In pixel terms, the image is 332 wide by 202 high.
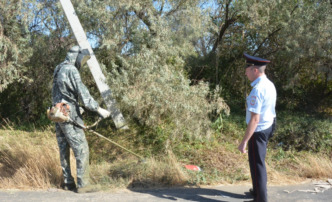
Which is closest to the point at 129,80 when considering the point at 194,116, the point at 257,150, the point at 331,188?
the point at 194,116

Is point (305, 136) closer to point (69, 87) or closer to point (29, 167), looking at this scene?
point (69, 87)

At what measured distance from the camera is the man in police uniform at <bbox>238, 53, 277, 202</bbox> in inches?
140

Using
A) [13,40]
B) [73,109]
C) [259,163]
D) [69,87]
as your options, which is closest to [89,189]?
[73,109]

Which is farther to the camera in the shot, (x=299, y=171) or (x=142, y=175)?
(x=299, y=171)

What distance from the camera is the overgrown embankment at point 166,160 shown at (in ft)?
14.9

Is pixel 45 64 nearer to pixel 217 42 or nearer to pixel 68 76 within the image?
pixel 68 76

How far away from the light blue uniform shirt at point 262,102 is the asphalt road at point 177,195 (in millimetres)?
1080

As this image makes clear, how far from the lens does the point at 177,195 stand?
4.15 metres

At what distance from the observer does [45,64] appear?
7664mm

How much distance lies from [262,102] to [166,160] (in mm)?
2264

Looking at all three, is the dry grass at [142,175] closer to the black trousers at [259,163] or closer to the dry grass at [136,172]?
the dry grass at [136,172]

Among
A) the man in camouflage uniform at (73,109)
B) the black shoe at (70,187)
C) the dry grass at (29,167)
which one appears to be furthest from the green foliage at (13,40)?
the black shoe at (70,187)

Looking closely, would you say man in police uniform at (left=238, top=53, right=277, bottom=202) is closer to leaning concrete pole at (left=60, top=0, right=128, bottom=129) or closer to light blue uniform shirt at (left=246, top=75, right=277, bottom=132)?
light blue uniform shirt at (left=246, top=75, right=277, bottom=132)

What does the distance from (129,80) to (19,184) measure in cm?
267
